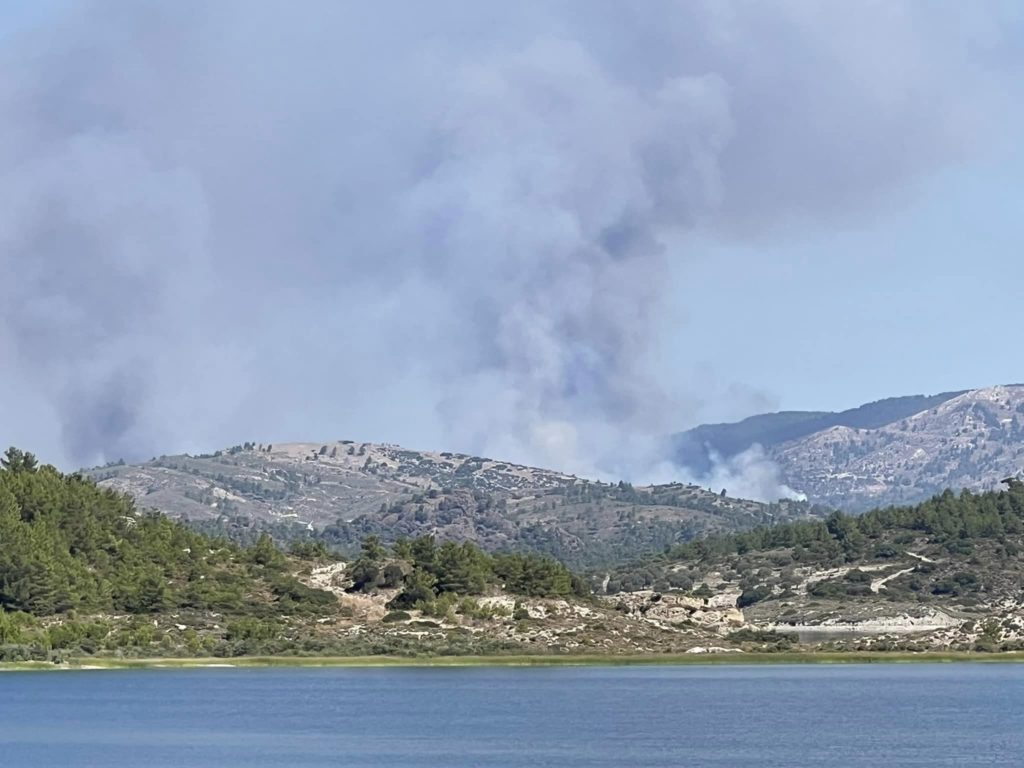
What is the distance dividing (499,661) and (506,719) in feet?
214

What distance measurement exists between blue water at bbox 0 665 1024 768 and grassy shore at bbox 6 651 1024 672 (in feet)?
20.7

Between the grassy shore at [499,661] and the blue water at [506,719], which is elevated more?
the grassy shore at [499,661]

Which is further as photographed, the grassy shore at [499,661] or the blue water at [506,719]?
the grassy shore at [499,661]

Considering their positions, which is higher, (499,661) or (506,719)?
(499,661)

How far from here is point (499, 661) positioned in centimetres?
18788

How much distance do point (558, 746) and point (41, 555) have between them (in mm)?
106828

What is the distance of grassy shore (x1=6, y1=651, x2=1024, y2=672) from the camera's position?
177625 mm

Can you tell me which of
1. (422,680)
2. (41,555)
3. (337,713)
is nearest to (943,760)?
(337,713)

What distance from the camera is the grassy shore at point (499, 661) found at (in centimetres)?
17762

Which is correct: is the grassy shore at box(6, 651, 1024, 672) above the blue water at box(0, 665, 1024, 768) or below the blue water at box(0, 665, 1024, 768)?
above

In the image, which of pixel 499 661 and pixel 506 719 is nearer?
pixel 506 719

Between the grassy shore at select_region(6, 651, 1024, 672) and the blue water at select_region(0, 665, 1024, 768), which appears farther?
the grassy shore at select_region(6, 651, 1024, 672)

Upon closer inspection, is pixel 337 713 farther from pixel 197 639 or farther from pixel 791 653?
pixel 791 653

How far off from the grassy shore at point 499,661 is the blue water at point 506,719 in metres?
6.30
